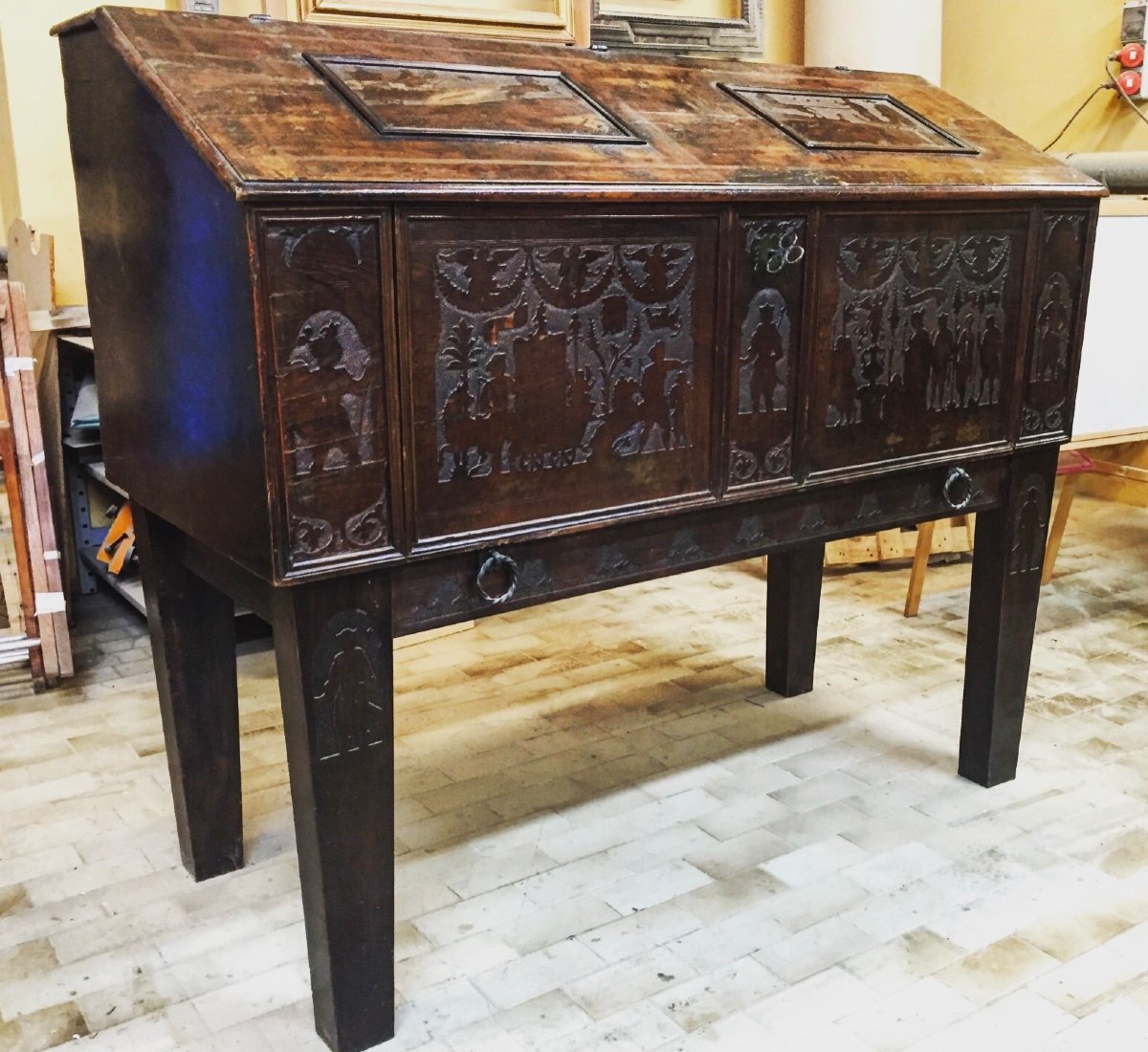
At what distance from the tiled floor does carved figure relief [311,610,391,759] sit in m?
0.46

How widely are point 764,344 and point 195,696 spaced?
1081 millimetres

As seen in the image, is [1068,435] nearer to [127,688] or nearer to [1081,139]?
[127,688]

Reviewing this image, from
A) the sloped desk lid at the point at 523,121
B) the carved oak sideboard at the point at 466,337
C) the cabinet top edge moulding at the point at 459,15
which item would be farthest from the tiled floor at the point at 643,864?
the cabinet top edge moulding at the point at 459,15

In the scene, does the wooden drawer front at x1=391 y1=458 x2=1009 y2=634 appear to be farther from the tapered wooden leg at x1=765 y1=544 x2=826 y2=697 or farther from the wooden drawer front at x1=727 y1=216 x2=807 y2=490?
the tapered wooden leg at x1=765 y1=544 x2=826 y2=697

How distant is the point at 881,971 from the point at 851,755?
76 centimetres

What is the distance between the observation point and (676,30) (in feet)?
13.2

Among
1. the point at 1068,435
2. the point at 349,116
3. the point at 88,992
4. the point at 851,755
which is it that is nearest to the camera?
the point at 349,116

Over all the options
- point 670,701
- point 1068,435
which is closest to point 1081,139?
point 1068,435

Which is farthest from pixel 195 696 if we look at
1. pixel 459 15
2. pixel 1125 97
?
pixel 1125 97

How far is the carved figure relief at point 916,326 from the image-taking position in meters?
1.90

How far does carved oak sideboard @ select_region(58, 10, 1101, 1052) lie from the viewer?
4.63 ft

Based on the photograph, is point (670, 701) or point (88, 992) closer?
point (88, 992)

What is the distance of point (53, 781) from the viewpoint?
7.98 feet

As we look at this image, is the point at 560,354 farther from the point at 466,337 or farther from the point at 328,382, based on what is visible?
the point at 328,382
